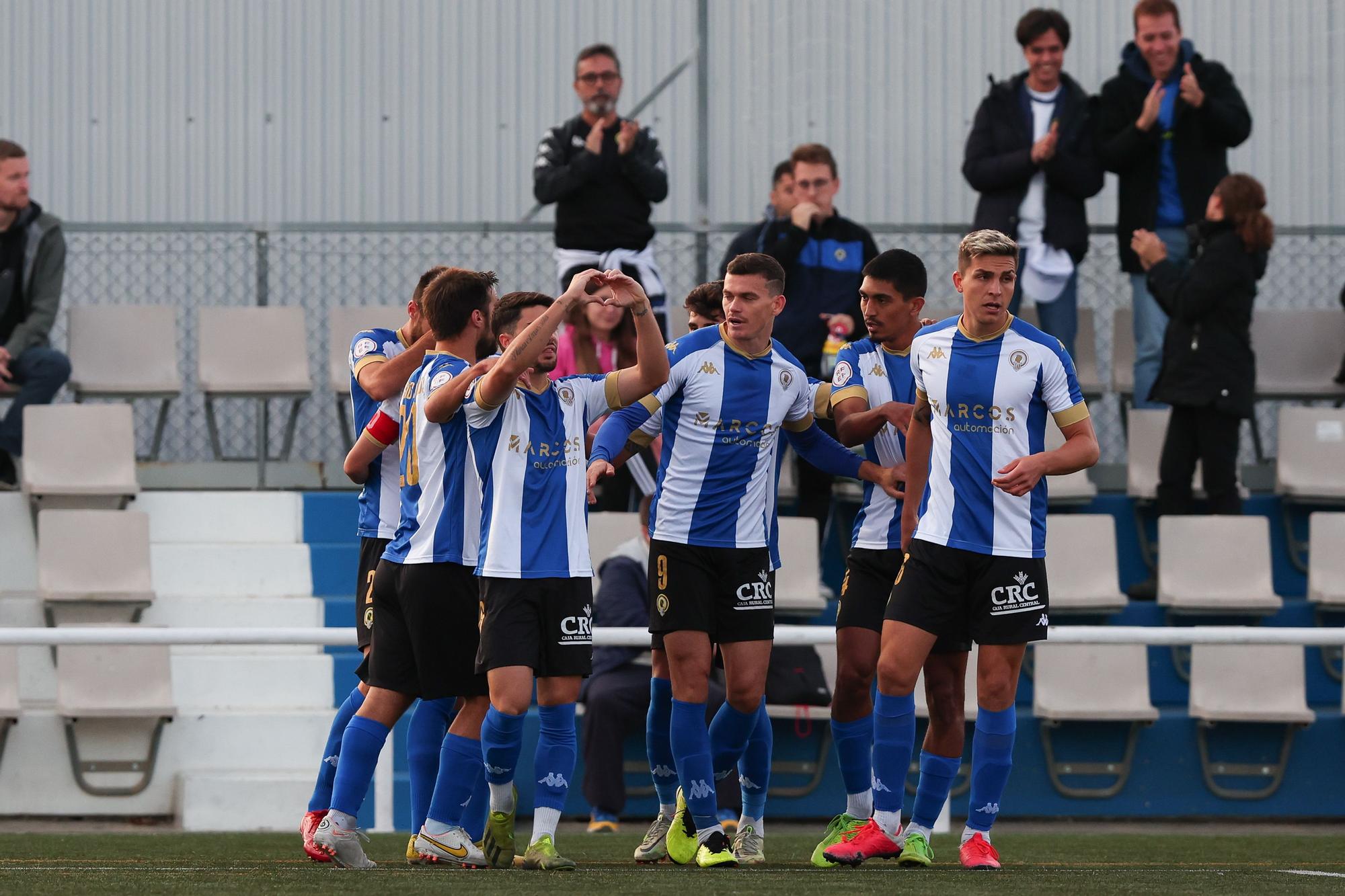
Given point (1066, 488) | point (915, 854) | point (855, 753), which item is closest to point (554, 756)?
point (915, 854)

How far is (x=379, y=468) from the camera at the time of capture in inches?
235

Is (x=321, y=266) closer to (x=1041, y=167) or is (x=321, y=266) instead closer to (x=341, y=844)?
(x=1041, y=167)

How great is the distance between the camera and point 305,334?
10.4 m

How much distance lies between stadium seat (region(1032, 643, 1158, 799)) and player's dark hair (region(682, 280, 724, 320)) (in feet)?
10.3

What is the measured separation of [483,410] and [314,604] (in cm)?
410

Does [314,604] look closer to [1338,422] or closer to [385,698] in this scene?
[385,698]

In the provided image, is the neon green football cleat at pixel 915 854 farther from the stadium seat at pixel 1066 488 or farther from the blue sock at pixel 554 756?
the stadium seat at pixel 1066 488

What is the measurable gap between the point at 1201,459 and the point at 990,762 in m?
4.29

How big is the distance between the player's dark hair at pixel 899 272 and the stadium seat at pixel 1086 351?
415 centimetres

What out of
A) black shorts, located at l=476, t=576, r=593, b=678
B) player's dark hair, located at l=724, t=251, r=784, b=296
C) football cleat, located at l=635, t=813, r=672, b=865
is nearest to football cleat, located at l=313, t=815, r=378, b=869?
black shorts, located at l=476, t=576, r=593, b=678

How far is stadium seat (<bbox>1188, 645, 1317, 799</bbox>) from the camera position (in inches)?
347

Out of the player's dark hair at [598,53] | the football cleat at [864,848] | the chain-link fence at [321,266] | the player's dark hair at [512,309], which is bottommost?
the football cleat at [864,848]

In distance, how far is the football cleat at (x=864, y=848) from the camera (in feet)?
18.1

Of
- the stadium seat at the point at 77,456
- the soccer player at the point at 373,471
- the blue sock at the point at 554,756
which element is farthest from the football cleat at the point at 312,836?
the stadium seat at the point at 77,456
